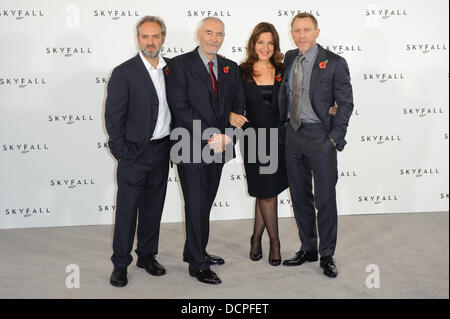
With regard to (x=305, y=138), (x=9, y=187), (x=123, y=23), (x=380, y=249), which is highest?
(x=123, y=23)

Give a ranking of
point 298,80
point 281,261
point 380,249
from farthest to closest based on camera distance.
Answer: point 380,249, point 281,261, point 298,80

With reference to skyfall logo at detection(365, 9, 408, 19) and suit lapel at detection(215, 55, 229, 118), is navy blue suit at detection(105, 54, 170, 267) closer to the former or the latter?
suit lapel at detection(215, 55, 229, 118)

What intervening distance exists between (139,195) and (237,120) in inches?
31.4

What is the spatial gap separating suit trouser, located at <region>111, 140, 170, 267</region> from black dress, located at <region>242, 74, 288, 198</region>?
1.94 ft

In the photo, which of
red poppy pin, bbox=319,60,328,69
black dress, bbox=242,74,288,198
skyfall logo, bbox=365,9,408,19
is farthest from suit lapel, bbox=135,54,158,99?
skyfall logo, bbox=365,9,408,19

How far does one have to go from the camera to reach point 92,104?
14.2 ft

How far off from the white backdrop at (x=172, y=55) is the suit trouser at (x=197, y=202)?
1462 millimetres

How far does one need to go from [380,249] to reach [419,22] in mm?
2231

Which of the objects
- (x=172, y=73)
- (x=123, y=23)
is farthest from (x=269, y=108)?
(x=123, y=23)

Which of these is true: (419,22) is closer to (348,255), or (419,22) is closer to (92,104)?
(348,255)

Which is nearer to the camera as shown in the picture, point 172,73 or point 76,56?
point 172,73

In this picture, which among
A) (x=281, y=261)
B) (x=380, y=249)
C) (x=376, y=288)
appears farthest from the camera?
(x=380, y=249)

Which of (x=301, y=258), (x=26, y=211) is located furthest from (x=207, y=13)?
(x=26, y=211)

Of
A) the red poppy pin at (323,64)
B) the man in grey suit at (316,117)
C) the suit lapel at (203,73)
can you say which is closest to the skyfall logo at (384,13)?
the man in grey suit at (316,117)
